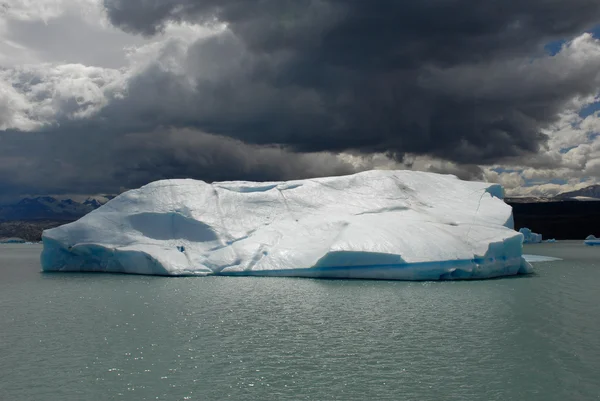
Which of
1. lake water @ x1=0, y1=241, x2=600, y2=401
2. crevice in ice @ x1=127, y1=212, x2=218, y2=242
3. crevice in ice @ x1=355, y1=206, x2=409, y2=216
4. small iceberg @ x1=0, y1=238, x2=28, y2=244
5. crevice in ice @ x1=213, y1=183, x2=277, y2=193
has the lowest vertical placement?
lake water @ x1=0, y1=241, x2=600, y2=401

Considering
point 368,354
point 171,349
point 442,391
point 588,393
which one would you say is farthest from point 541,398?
point 171,349

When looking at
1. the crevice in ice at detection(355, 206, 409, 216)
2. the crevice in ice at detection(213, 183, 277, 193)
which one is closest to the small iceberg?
the crevice in ice at detection(213, 183, 277, 193)

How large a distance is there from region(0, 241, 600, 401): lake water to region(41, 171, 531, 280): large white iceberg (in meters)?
2.34

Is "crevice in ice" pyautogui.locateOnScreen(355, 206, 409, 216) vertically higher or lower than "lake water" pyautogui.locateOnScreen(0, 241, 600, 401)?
higher

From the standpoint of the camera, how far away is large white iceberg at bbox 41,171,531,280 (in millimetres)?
18625

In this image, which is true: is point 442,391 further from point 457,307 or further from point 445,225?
point 445,225

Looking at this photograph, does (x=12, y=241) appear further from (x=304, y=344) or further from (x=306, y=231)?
(x=304, y=344)

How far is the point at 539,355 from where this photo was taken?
8.84 meters

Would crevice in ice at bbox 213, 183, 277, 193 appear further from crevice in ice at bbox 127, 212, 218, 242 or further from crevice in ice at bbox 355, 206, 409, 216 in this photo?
crevice in ice at bbox 355, 206, 409, 216

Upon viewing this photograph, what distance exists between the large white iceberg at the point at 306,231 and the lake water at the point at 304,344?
7.66 ft

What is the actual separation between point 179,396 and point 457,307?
28.2 ft

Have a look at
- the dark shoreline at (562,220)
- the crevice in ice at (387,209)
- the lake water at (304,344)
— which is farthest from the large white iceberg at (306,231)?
the dark shoreline at (562,220)

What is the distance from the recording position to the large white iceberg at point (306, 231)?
18625mm

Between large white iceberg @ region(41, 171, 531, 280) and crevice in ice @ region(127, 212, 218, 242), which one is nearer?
large white iceberg @ region(41, 171, 531, 280)
